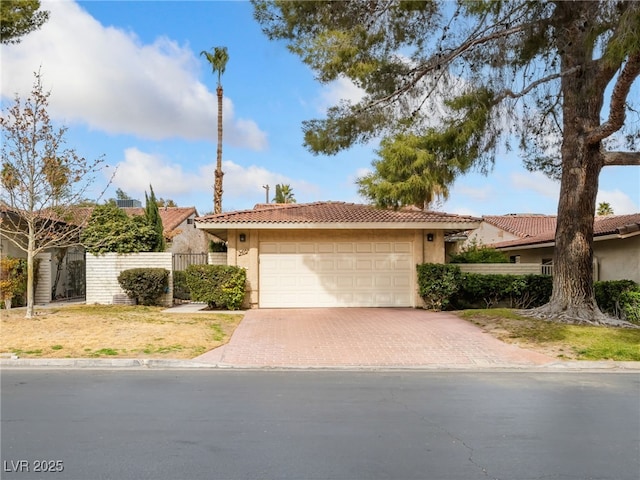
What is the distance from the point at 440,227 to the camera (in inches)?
655

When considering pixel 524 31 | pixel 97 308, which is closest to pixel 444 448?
pixel 524 31

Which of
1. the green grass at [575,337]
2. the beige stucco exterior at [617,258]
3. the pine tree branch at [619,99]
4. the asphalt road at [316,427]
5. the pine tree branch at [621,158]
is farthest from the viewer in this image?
the beige stucco exterior at [617,258]

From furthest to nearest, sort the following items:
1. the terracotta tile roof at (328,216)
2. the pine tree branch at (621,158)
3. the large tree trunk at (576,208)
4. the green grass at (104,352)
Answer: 1. the terracotta tile roof at (328,216)
2. the large tree trunk at (576,208)
3. the pine tree branch at (621,158)
4. the green grass at (104,352)

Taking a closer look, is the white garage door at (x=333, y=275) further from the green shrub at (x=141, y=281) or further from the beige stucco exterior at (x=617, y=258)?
the beige stucco exterior at (x=617, y=258)

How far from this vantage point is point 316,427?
17.7 ft

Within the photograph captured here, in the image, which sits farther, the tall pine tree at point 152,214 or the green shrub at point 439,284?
the tall pine tree at point 152,214

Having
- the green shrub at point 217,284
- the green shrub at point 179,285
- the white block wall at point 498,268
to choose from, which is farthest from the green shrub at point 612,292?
the green shrub at point 179,285

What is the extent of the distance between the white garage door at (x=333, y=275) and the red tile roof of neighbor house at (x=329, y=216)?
936 mm

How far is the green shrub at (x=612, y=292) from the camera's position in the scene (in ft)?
49.0

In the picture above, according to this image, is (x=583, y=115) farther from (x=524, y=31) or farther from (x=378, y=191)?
(x=378, y=191)

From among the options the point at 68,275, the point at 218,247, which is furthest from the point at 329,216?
the point at 68,275

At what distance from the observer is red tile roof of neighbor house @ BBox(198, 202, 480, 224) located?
16.5 metres

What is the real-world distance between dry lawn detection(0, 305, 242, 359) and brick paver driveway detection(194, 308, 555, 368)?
61cm

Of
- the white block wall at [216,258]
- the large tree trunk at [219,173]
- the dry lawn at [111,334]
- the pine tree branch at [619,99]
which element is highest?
the large tree trunk at [219,173]
